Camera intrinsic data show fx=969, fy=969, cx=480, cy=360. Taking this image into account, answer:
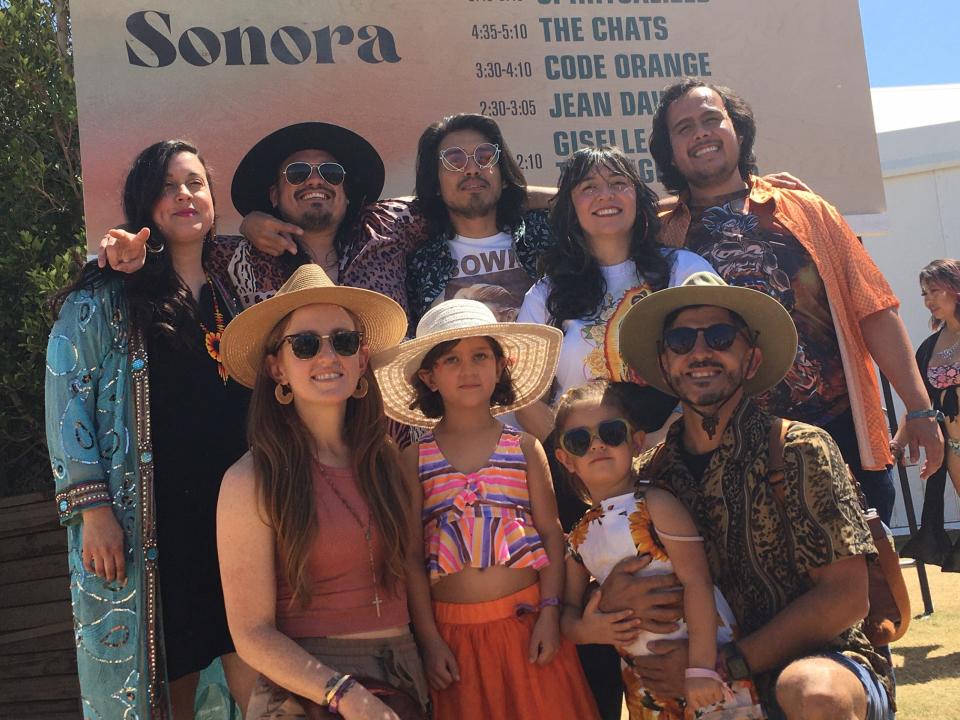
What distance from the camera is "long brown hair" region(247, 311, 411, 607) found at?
258 cm

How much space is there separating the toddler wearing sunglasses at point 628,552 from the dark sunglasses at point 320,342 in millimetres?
733

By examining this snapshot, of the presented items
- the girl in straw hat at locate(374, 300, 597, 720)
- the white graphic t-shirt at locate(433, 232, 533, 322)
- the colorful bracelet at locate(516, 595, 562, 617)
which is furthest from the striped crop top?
the white graphic t-shirt at locate(433, 232, 533, 322)

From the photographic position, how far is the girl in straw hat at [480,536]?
2.91 metres

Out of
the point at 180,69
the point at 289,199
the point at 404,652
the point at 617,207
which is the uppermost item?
the point at 180,69

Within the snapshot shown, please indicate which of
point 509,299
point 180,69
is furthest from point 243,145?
point 509,299

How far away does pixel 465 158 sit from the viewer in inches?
166

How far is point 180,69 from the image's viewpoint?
6227mm

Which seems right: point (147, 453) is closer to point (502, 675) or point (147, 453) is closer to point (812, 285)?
point (502, 675)

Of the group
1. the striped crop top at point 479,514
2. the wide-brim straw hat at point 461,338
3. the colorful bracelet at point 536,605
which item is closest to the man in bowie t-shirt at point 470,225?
the wide-brim straw hat at point 461,338

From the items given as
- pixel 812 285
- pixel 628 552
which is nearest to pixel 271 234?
pixel 628 552

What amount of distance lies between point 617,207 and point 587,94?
10.7ft

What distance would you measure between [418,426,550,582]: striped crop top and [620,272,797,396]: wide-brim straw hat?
521 millimetres

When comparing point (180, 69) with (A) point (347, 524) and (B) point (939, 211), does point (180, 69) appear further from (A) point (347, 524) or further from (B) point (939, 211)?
(B) point (939, 211)

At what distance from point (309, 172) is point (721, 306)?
77.6 inches
